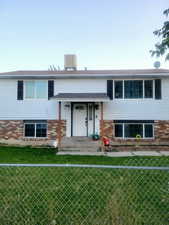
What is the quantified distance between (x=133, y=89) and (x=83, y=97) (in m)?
3.29

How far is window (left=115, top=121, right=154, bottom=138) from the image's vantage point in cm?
1294

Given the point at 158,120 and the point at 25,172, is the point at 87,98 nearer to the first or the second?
the point at 158,120

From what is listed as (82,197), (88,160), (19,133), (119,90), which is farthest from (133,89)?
(82,197)

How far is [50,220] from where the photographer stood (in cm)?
325

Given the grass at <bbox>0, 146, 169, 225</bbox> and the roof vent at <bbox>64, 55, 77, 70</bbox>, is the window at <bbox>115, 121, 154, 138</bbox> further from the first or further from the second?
the grass at <bbox>0, 146, 169, 225</bbox>

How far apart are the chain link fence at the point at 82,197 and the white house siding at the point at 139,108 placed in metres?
7.26

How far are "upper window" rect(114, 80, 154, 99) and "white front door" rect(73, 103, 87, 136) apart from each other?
88.8 inches

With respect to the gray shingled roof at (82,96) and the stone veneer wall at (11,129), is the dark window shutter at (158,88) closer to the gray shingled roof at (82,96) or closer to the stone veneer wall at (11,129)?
the gray shingled roof at (82,96)

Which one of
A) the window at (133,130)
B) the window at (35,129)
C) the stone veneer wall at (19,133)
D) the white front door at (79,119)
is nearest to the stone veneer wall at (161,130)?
the window at (133,130)

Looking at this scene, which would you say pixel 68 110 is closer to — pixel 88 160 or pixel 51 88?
pixel 51 88

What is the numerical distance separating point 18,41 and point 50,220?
641 inches

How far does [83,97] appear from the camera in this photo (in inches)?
481

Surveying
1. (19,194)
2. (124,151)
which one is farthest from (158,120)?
(19,194)

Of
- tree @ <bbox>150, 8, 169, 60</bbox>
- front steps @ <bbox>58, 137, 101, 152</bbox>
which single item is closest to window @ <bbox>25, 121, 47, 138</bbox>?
front steps @ <bbox>58, 137, 101, 152</bbox>
